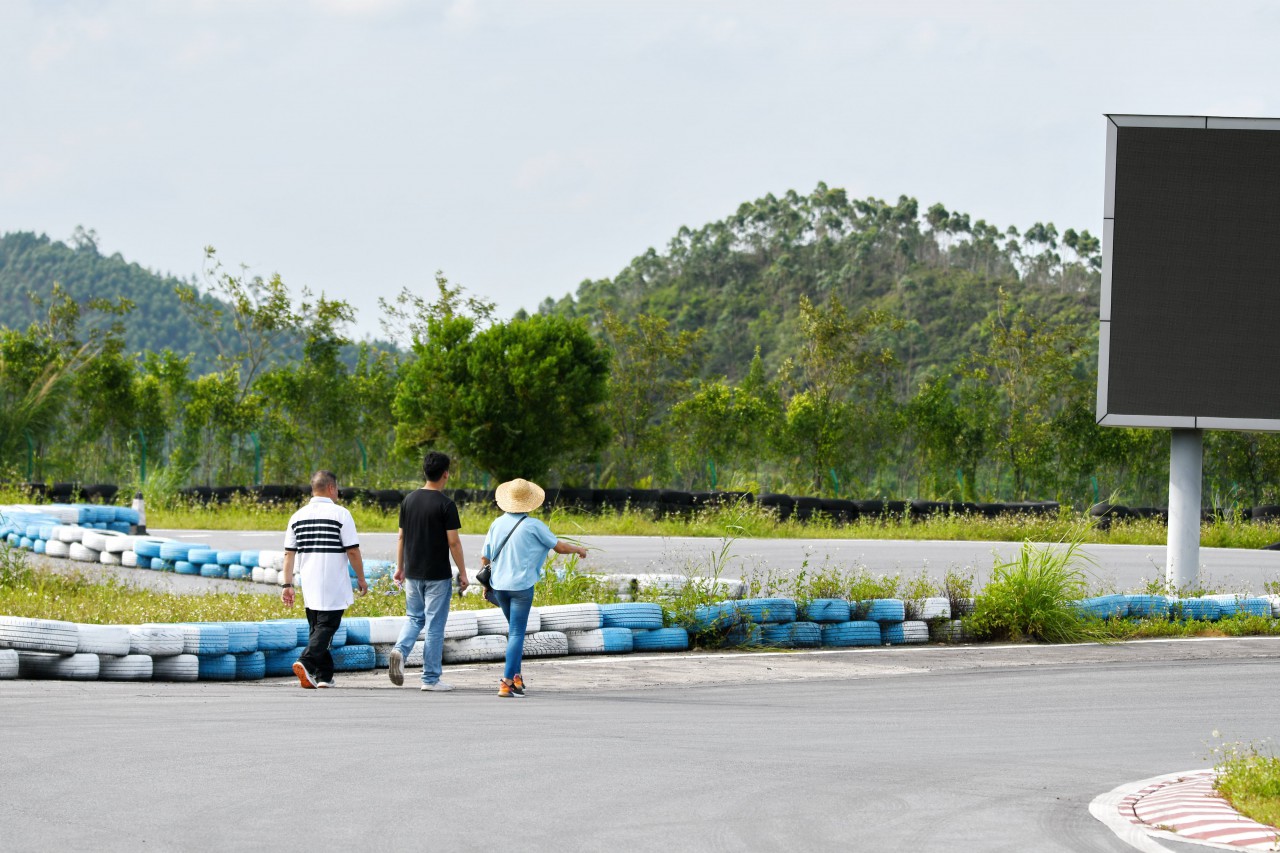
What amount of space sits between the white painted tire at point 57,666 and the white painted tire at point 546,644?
13.0 feet

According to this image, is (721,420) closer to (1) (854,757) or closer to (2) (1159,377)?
(2) (1159,377)

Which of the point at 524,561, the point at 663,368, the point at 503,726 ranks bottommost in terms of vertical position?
the point at 503,726

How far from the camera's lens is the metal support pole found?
667 inches

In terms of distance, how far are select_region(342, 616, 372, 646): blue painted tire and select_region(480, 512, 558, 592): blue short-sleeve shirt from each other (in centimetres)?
194

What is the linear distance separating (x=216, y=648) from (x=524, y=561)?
2.75 meters

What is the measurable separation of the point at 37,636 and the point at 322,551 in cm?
229

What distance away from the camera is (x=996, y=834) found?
618 centimetres

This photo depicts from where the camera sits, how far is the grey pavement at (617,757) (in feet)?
19.8

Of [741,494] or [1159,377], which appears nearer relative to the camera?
[1159,377]

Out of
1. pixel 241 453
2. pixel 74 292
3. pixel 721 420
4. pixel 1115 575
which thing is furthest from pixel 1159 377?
pixel 74 292

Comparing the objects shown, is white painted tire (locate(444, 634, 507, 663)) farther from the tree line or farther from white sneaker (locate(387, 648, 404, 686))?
the tree line

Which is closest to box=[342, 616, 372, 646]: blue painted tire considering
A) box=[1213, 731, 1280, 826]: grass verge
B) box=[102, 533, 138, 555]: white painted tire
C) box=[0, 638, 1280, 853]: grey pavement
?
box=[0, 638, 1280, 853]: grey pavement

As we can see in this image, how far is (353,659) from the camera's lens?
475 inches

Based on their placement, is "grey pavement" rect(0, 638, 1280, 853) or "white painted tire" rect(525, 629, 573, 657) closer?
"grey pavement" rect(0, 638, 1280, 853)
